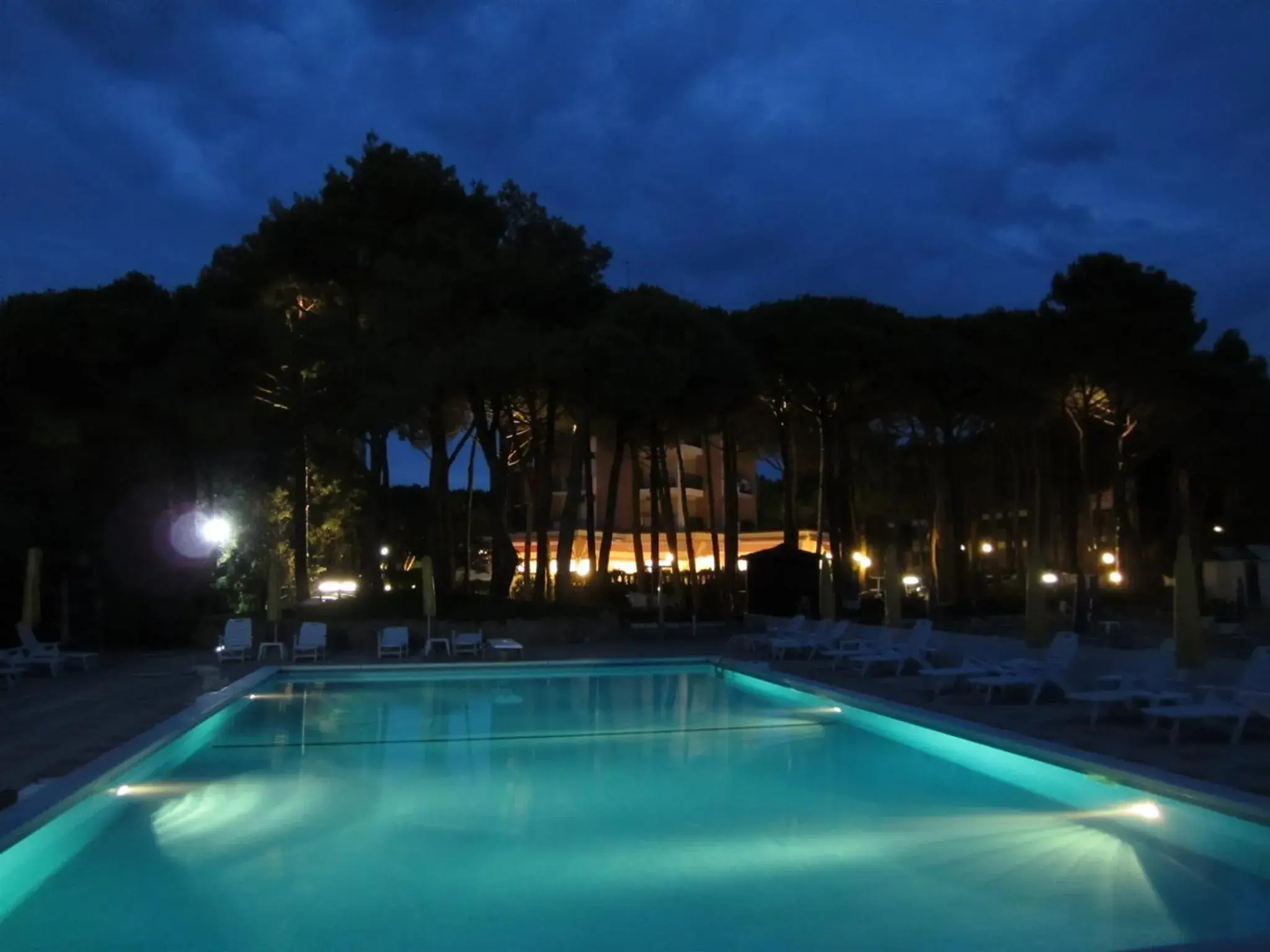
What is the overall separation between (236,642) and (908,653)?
912cm

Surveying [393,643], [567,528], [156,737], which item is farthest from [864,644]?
[156,737]

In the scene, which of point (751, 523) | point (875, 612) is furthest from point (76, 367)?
point (751, 523)

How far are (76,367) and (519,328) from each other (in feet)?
22.3

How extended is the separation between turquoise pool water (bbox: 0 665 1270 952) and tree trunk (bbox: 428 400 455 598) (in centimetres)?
1076

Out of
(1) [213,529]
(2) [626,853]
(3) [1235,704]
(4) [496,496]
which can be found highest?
(4) [496,496]

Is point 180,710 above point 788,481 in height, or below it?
below

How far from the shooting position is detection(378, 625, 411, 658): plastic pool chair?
1744cm

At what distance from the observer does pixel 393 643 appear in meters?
17.4

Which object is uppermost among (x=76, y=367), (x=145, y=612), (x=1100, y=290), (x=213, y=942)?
(x=1100, y=290)

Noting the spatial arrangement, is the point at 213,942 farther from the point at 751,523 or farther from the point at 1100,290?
the point at 751,523

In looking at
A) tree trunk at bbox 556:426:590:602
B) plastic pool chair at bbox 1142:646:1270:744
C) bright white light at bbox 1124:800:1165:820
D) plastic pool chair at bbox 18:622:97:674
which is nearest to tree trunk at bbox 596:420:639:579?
tree trunk at bbox 556:426:590:602

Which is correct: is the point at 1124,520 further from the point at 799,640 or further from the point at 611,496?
the point at 799,640

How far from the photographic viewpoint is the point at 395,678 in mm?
15938

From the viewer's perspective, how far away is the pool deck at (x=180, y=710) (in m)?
7.45
